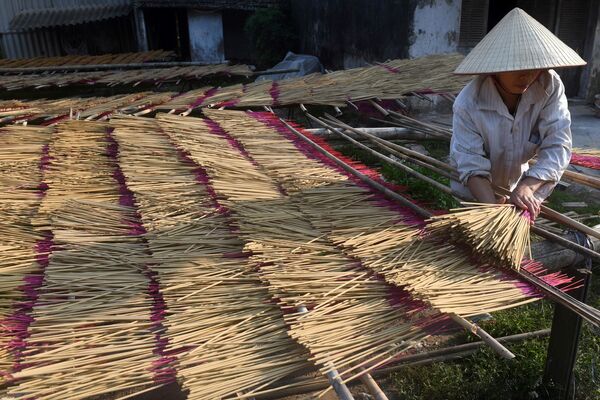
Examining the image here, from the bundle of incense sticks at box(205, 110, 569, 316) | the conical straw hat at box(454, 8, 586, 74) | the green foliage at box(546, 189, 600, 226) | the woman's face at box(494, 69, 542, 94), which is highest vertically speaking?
the conical straw hat at box(454, 8, 586, 74)

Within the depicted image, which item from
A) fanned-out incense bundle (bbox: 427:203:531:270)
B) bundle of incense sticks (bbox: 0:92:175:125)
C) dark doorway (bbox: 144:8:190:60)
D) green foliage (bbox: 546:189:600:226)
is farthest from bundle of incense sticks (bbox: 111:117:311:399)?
dark doorway (bbox: 144:8:190:60)

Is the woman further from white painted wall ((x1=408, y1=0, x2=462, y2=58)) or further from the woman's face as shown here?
white painted wall ((x1=408, y1=0, x2=462, y2=58))

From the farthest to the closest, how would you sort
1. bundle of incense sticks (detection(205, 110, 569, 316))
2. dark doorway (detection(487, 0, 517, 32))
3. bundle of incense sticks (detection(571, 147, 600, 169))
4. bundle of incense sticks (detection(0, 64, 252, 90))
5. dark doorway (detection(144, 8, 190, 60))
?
dark doorway (detection(144, 8, 190, 60))
dark doorway (detection(487, 0, 517, 32))
bundle of incense sticks (detection(0, 64, 252, 90))
bundle of incense sticks (detection(571, 147, 600, 169))
bundle of incense sticks (detection(205, 110, 569, 316))

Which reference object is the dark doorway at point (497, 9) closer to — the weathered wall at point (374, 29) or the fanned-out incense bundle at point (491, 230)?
the weathered wall at point (374, 29)

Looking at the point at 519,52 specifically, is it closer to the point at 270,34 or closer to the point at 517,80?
the point at 517,80

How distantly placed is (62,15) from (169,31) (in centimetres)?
325

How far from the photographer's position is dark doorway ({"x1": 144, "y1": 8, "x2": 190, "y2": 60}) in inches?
458

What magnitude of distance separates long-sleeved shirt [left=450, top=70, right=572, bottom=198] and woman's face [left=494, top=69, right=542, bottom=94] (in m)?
0.03

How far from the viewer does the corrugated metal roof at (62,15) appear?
29.9 feet

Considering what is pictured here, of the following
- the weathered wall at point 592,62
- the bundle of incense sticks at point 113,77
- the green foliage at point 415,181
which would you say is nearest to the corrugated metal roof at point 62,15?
the bundle of incense sticks at point 113,77

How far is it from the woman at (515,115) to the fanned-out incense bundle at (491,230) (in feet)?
0.48

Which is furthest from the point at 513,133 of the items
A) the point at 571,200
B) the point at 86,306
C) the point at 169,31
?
the point at 169,31

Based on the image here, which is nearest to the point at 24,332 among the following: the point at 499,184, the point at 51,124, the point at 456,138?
the point at 456,138

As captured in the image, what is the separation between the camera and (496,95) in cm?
189
